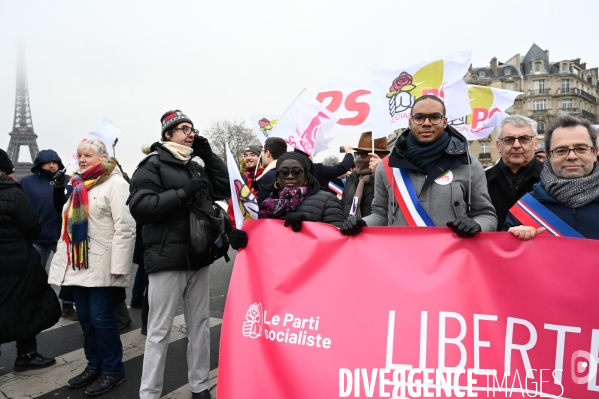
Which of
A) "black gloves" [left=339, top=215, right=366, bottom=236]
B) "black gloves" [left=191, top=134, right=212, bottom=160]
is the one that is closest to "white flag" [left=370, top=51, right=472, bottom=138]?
"black gloves" [left=191, top=134, right=212, bottom=160]

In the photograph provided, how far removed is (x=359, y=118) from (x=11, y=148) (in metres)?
65.6

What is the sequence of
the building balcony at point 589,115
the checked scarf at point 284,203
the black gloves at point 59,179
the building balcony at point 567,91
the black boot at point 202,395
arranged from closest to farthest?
the checked scarf at point 284,203 < the black boot at point 202,395 < the black gloves at point 59,179 < the building balcony at point 567,91 < the building balcony at point 589,115

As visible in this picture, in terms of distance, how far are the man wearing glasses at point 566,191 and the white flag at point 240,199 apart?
5.24 feet

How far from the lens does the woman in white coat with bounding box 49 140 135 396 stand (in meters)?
3.65

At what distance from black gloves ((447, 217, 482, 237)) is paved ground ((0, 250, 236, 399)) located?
2.41 meters

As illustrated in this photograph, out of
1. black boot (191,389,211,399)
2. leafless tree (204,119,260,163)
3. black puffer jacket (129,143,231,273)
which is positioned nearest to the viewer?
black puffer jacket (129,143,231,273)

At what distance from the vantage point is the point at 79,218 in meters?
3.74

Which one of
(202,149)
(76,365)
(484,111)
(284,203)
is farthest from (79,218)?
(484,111)

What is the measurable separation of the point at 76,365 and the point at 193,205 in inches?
88.8

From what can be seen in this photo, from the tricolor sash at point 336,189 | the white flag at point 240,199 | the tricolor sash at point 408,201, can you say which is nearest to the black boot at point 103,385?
the white flag at point 240,199

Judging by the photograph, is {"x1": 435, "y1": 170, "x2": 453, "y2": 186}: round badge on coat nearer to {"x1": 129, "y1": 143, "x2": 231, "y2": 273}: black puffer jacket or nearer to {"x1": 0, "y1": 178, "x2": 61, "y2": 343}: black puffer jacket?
{"x1": 129, "y1": 143, "x2": 231, "y2": 273}: black puffer jacket

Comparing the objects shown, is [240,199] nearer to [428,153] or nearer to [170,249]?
[170,249]

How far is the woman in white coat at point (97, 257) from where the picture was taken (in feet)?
12.0

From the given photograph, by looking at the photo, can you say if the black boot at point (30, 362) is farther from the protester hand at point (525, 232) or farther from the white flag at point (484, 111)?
the white flag at point (484, 111)
